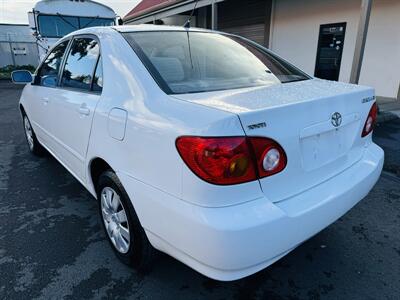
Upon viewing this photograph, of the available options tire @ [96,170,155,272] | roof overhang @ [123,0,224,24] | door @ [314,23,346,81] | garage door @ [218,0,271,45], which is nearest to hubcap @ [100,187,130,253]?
tire @ [96,170,155,272]

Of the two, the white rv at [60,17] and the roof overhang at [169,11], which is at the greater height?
the roof overhang at [169,11]

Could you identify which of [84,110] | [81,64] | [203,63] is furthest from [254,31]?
[84,110]

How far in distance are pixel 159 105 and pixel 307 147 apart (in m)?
0.81

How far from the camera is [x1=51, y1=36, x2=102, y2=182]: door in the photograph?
2.32 m

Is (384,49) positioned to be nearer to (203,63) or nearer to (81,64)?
(203,63)

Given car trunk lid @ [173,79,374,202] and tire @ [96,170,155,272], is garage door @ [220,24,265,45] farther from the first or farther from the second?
tire @ [96,170,155,272]

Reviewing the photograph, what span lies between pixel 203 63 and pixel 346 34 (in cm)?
789

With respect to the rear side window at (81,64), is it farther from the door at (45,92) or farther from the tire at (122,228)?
the tire at (122,228)

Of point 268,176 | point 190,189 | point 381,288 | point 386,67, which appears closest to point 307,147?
point 268,176

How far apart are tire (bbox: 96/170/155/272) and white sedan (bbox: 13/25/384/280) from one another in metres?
0.01

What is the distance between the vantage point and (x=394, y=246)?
2459 mm

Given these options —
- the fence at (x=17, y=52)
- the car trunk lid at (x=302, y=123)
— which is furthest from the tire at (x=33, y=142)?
the fence at (x=17, y=52)

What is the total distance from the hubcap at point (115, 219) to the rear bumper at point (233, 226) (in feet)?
1.23

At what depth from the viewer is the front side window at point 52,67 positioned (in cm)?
314
